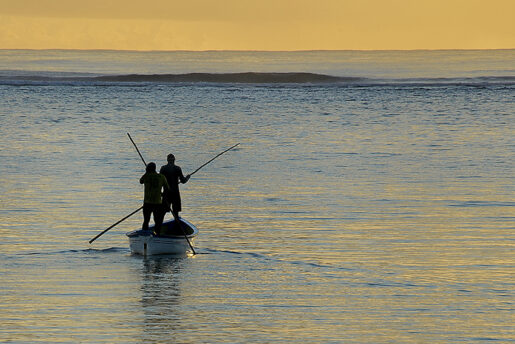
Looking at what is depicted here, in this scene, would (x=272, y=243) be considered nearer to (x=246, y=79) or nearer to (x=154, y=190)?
(x=154, y=190)

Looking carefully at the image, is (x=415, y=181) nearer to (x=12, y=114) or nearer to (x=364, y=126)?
(x=364, y=126)

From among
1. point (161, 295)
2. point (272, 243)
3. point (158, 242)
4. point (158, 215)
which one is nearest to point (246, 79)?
point (272, 243)

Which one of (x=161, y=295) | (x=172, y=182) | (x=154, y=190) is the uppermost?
(x=172, y=182)

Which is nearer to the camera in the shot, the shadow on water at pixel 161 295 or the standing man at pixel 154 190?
the shadow on water at pixel 161 295

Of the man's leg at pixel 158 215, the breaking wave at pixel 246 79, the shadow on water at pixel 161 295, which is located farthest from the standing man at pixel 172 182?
the breaking wave at pixel 246 79

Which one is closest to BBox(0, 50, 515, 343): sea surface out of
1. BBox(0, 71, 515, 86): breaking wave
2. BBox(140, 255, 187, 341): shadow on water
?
BBox(140, 255, 187, 341): shadow on water

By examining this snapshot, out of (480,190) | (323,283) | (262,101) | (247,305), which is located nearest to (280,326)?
(247,305)

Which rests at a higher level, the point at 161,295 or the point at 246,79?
the point at 246,79

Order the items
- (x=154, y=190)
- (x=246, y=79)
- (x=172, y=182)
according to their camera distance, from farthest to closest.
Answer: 1. (x=246, y=79)
2. (x=172, y=182)
3. (x=154, y=190)

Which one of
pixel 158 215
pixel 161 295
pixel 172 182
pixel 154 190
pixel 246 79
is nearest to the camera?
pixel 161 295

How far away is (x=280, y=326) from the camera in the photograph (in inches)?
696

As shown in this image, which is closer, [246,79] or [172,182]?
[172,182]

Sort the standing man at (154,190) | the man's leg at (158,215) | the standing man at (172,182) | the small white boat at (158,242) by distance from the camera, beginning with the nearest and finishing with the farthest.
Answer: the small white boat at (158,242) → the standing man at (154,190) → the man's leg at (158,215) → the standing man at (172,182)

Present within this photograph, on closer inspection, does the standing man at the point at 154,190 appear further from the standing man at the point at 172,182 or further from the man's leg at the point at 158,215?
the standing man at the point at 172,182
